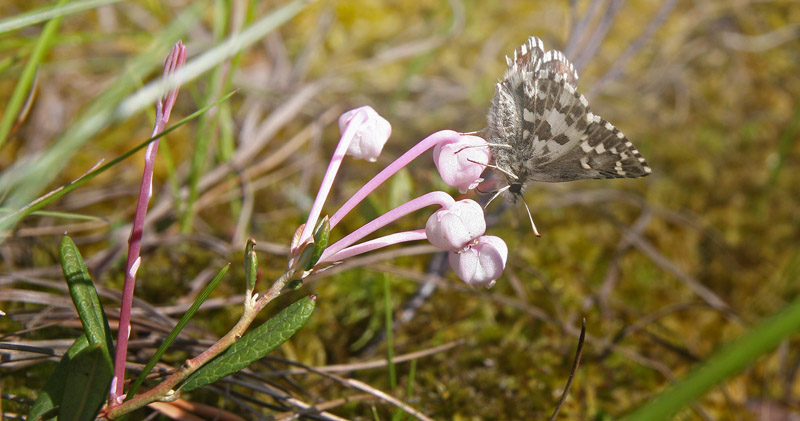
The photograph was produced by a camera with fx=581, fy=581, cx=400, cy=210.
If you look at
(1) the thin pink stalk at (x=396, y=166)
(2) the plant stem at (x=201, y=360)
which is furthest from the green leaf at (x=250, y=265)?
(1) the thin pink stalk at (x=396, y=166)

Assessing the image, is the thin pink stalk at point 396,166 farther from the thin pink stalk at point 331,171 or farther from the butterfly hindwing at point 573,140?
the butterfly hindwing at point 573,140

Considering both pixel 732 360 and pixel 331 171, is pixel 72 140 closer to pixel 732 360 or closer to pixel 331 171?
pixel 331 171

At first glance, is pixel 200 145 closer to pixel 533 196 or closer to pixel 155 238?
pixel 155 238

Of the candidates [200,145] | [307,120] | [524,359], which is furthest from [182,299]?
[307,120]

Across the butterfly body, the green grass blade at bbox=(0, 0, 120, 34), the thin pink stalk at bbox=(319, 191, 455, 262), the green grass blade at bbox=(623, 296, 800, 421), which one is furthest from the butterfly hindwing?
the green grass blade at bbox=(0, 0, 120, 34)

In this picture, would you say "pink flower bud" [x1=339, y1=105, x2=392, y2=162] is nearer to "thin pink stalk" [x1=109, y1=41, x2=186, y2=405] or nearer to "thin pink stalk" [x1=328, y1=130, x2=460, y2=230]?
"thin pink stalk" [x1=328, y1=130, x2=460, y2=230]
